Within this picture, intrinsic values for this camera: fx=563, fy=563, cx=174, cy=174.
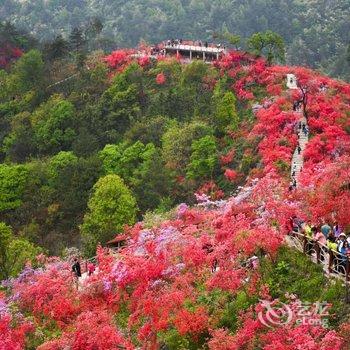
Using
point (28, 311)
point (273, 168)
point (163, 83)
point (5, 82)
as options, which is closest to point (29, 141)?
point (5, 82)

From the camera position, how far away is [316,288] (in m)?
21.0

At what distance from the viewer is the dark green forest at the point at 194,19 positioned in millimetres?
141000

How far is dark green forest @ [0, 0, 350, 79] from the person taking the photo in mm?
141000

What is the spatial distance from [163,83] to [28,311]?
4406 cm

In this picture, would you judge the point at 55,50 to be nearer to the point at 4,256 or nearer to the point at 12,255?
the point at 12,255

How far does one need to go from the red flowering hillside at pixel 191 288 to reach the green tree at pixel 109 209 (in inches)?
259

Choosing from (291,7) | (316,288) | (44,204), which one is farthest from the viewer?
(291,7)

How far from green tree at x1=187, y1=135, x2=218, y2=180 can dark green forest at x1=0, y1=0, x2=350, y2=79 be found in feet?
292

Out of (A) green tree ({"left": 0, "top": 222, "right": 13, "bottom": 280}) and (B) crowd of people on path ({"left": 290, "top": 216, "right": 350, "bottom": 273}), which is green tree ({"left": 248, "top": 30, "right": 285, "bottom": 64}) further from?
(B) crowd of people on path ({"left": 290, "top": 216, "right": 350, "bottom": 273})

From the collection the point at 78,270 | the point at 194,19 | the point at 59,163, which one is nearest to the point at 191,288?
the point at 78,270

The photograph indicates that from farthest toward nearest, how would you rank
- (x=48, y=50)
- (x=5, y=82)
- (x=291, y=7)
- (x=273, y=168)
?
(x=291, y=7) < (x=48, y=50) < (x=5, y=82) < (x=273, y=168)

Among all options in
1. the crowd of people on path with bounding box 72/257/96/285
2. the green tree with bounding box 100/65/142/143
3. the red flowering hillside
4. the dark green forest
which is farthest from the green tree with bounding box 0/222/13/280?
the dark green forest

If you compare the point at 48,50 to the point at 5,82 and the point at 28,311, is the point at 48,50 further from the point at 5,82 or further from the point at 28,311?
the point at 28,311

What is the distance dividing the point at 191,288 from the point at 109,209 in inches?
820
